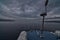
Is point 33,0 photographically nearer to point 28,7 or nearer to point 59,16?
point 28,7

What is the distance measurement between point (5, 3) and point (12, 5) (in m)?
0.77

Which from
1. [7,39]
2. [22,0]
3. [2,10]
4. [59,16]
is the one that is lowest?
[7,39]

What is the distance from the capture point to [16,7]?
7523mm

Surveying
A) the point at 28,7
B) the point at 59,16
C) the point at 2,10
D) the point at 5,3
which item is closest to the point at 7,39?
the point at 2,10

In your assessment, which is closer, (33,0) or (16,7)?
(33,0)

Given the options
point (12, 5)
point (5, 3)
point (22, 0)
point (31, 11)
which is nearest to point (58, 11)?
point (31, 11)

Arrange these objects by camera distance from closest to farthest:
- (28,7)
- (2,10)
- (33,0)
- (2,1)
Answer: (33,0)
(28,7)
(2,1)
(2,10)

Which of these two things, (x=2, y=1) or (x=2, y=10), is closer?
(x=2, y=1)

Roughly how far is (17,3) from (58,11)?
A: 109 inches

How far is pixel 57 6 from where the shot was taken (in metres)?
6.49

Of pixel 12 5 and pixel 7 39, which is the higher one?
pixel 12 5

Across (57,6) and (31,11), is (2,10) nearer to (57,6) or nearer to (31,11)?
(31,11)

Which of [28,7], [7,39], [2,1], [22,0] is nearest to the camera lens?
[22,0]

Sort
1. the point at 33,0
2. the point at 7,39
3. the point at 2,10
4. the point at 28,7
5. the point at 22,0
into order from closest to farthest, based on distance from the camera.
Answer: the point at 33,0
the point at 22,0
the point at 28,7
the point at 2,10
the point at 7,39
